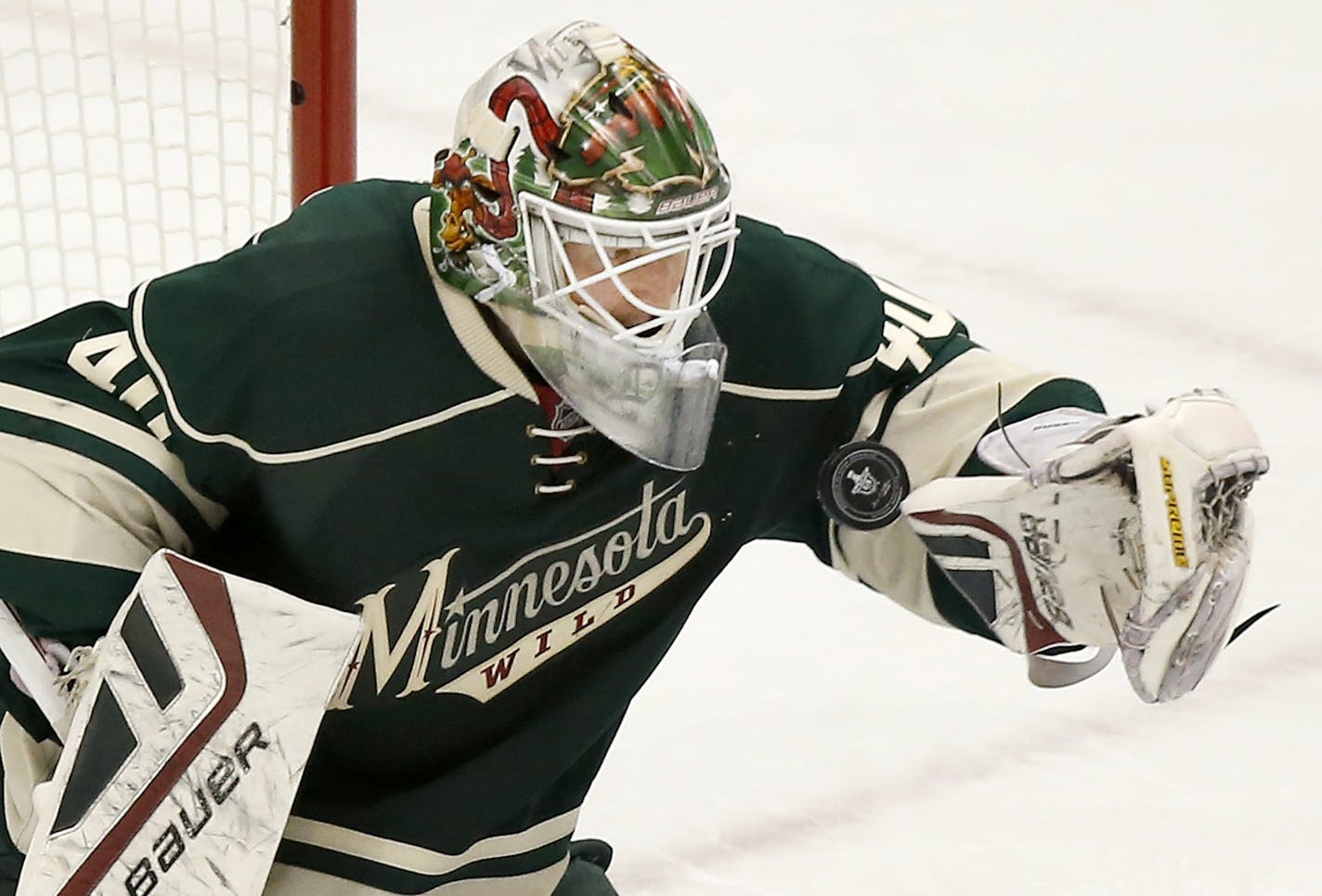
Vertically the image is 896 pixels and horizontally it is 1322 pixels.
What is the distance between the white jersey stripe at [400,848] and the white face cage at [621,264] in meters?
0.51

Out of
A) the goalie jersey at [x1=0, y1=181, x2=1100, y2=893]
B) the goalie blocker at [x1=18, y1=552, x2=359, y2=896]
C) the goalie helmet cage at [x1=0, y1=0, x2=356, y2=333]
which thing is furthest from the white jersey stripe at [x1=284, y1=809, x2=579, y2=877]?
the goalie helmet cage at [x1=0, y1=0, x2=356, y2=333]

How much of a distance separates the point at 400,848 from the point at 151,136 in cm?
136

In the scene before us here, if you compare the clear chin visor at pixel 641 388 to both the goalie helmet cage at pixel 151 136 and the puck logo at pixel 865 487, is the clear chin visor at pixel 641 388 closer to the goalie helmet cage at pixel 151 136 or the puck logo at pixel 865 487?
the puck logo at pixel 865 487

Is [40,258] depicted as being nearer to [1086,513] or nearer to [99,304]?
[99,304]

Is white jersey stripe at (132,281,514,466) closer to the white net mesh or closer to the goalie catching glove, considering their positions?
the goalie catching glove

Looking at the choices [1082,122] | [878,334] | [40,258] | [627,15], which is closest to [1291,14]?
[1082,122]

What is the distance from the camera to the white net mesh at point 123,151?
3.05 metres

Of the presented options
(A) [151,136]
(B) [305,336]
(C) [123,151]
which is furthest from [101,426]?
(C) [123,151]

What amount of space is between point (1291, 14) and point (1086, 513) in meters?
4.26

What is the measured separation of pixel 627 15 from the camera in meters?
5.32

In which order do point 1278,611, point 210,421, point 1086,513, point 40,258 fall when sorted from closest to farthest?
point 210,421 → point 1086,513 → point 1278,611 → point 40,258

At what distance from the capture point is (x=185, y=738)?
1.57 meters

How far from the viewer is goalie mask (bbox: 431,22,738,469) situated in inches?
→ 66.4

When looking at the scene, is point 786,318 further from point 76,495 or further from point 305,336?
point 76,495
